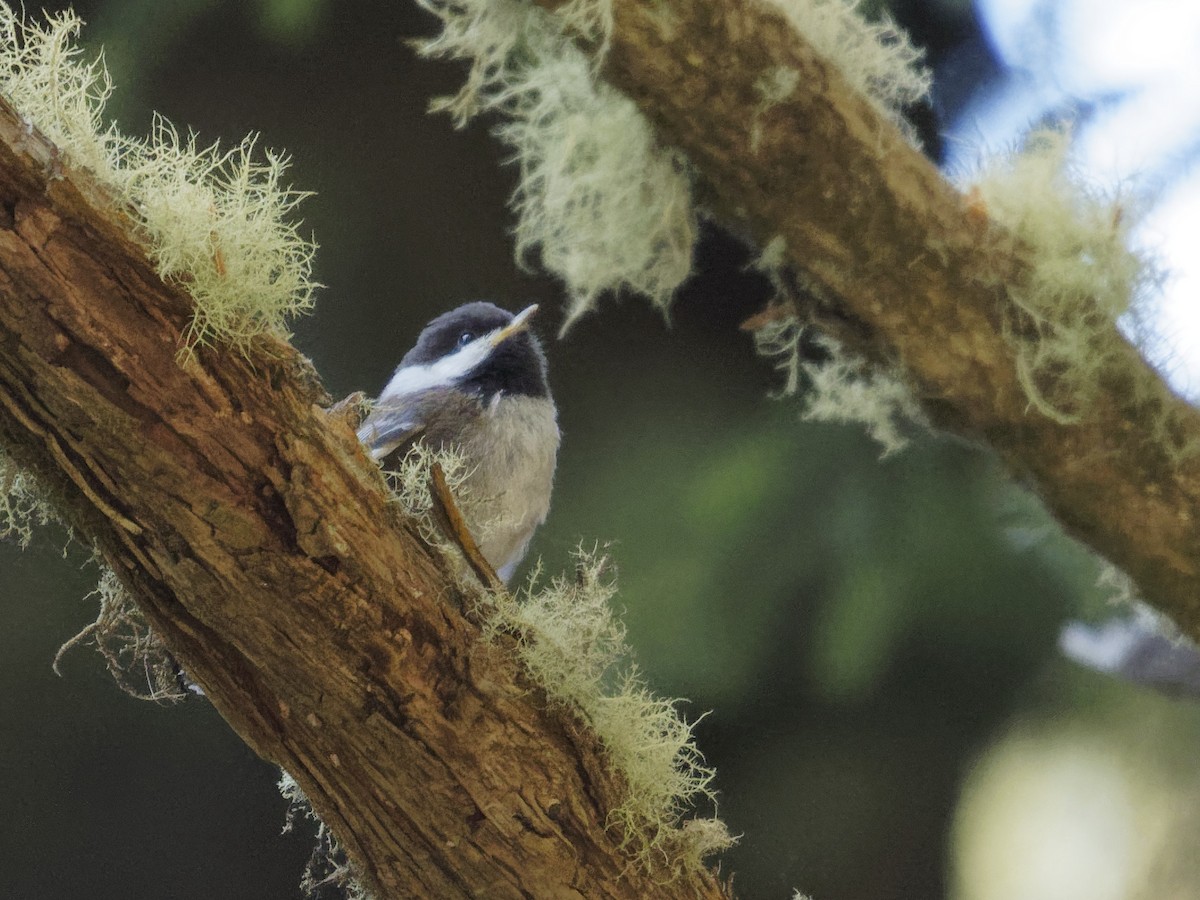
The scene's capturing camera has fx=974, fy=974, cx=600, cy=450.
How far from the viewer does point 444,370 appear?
3.69 ft

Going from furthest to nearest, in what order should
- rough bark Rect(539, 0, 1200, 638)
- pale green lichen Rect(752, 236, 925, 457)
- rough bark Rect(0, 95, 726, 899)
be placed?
1. pale green lichen Rect(752, 236, 925, 457)
2. rough bark Rect(539, 0, 1200, 638)
3. rough bark Rect(0, 95, 726, 899)

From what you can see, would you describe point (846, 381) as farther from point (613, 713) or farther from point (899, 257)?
point (613, 713)

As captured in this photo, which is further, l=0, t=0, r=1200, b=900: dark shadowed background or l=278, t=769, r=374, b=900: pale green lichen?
l=0, t=0, r=1200, b=900: dark shadowed background

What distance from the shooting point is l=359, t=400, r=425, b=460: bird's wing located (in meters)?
1.03

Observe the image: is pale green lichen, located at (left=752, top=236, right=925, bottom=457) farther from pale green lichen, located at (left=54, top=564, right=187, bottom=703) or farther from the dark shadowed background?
pale green lichen, located at (left=54, top=564, right=187, bottom=703)

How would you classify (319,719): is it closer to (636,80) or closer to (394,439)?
(394,439)

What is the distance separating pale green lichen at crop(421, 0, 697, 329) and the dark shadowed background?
29 cm

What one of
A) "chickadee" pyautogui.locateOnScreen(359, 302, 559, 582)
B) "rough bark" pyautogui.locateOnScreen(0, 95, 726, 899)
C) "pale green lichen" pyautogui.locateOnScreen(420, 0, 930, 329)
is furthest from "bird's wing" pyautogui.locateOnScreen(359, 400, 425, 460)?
"rough bark" pyautogui.locateOnScreen(0, 95, 726, 899)

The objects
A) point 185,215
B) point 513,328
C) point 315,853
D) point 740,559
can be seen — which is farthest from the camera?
point 740,559

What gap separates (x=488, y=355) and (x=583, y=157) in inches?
12.5

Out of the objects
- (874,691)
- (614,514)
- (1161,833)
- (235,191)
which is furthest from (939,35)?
(1161,833)

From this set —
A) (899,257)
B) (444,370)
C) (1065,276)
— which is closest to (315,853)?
(444,370)

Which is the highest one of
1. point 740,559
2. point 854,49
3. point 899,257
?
point 854,49

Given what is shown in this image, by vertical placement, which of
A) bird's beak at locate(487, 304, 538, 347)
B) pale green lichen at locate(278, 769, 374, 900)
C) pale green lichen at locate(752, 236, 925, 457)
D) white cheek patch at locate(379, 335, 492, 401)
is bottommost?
pale green lichen at locate(278, 769, 374, 900)
